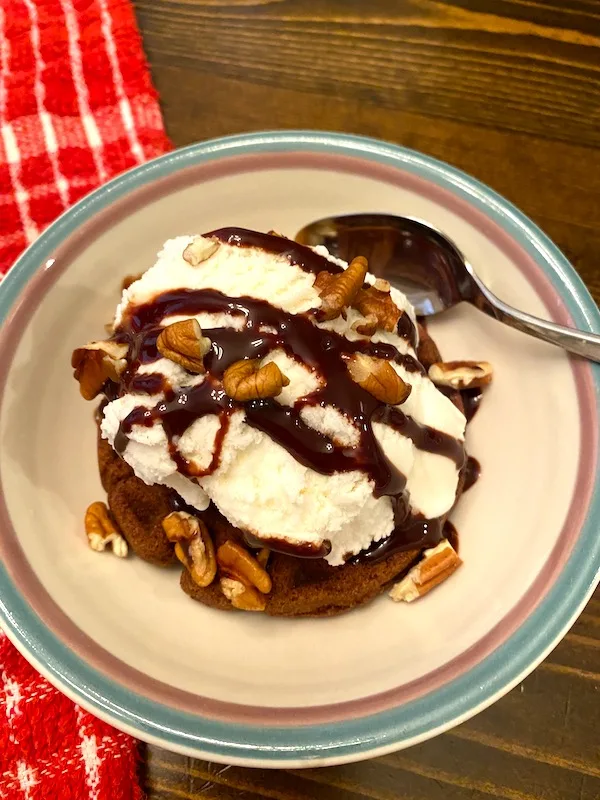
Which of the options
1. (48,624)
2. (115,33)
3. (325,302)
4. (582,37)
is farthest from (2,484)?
(582,37)

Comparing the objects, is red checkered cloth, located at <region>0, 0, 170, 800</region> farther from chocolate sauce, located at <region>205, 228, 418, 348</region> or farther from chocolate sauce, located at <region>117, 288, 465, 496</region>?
chocolate sauce, located at <region>117, 288, 465, 496</region>

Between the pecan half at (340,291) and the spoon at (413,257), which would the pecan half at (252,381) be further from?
the spoon at (413,257)

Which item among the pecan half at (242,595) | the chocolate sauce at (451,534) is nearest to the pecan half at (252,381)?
the pecan half at (242,595)

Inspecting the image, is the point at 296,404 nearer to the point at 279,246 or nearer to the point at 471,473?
the point at 279,246

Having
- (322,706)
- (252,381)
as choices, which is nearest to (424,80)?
(252,381)

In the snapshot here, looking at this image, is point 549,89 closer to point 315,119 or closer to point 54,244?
point 315,119

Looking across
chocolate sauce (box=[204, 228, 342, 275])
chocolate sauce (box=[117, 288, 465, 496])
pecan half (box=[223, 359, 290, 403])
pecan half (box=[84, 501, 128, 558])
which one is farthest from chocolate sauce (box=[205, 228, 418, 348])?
pecan half (box=[84, 501, 128, 558])
